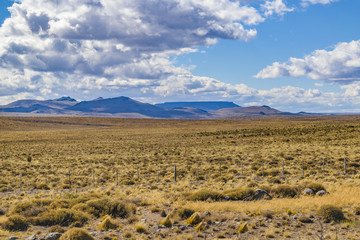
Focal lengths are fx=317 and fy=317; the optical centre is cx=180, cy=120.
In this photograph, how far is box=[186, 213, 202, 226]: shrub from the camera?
43.1ft

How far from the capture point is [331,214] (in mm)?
13000

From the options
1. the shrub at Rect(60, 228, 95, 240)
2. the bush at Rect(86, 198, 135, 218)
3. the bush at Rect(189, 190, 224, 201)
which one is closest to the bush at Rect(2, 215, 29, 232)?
the bush at Rect(86, 198, 135, 218)

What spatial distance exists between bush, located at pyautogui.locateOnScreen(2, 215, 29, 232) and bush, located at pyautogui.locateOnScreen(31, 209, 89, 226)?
499mm

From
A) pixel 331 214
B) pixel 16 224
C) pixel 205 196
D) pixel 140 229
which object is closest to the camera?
pixel 140 229

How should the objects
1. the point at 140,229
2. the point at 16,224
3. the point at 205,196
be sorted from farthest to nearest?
the point at 205,196
the point at 16,224
the point at 140,229

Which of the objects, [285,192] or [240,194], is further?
[285,192]

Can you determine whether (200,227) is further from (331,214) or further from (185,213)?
(331,214)

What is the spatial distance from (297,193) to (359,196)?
120 inches

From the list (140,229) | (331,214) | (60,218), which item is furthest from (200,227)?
(60,218)

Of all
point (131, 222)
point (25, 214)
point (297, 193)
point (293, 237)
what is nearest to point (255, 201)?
point (297, 193)

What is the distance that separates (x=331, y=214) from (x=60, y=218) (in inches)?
447

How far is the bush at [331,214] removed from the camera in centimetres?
1291

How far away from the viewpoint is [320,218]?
1332 cm

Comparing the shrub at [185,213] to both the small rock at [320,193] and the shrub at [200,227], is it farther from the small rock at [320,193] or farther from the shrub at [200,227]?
the small rock at [320,193]
